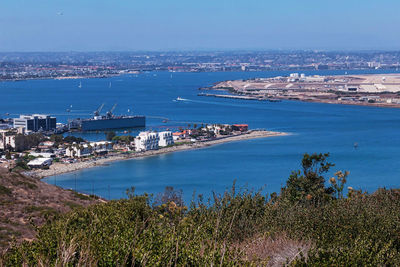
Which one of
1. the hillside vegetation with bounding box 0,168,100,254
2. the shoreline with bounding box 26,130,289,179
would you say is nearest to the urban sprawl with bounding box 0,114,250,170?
the shoreline with bounding box 26,130,289,179

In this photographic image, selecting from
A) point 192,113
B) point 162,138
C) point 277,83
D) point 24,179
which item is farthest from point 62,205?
point 277,83

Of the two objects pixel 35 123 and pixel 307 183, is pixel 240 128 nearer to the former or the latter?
pixel 35 123

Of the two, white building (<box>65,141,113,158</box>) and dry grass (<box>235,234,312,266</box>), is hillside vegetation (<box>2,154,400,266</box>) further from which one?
white building (<box>65,141,113,158</box>)

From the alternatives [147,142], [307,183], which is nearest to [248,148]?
[147,142]

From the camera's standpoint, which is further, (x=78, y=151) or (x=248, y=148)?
(x=248, y=148)

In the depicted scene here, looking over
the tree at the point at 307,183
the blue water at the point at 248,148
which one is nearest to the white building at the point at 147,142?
the blue water at the point at 248,148

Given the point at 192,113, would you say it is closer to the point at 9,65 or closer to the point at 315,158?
the point at 315,158
